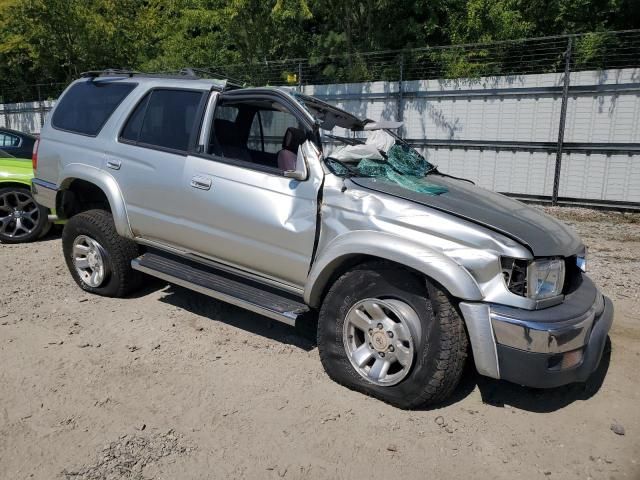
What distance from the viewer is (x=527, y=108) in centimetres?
996

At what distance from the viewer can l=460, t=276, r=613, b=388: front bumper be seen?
9.81 ft

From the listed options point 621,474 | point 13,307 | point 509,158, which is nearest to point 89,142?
point 13,307

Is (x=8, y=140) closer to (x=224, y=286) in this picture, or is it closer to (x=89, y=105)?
(x=89, y=105)

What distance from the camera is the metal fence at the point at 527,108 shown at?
364 inches

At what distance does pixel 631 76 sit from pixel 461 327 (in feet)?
25.6

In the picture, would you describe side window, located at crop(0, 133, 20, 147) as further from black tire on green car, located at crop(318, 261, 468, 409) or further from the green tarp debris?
black tire on green car, located at crop(318, 261, 468, 409)

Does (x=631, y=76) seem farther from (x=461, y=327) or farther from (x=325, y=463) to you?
(x=325, y=463)

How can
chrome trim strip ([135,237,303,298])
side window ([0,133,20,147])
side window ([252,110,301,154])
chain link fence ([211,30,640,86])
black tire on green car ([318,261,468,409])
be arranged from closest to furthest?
black tire on green car ([318,261,468,409]) → chrome trim strip ([135,237,303,298]) → side window ([252,110,301,154]) → side window ([0,133,20,147]) → chain link fence ([211,30,640,86])

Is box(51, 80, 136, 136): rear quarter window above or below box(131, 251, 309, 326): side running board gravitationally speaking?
above

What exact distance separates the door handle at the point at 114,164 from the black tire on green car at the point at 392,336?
2.27 meters

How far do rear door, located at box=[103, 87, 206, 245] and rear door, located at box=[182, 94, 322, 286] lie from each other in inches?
5.5

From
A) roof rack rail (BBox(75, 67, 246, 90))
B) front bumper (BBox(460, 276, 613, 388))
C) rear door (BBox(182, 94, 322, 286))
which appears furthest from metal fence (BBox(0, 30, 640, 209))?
front bumper (BBox(460, 276, 613, 388))

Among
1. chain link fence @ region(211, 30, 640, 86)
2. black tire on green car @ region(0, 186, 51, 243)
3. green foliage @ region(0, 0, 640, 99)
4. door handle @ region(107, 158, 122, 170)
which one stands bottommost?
black tire on green car @ region(0, 186, 51, 243)

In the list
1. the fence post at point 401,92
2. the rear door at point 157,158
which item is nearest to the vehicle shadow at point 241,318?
the rear door at point 157,158
